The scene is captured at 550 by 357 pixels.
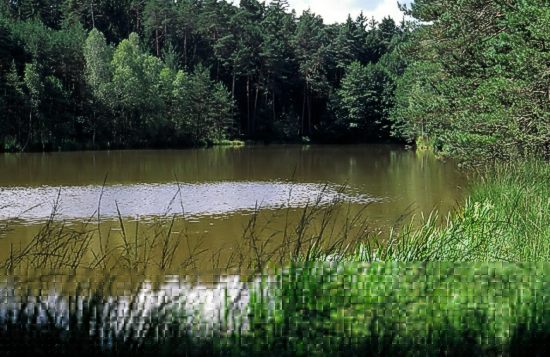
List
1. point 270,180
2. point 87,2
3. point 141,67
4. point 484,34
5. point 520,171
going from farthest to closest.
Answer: point 87,2 < point 141,67 < point 270,180 < point 484,34 < point 520,171

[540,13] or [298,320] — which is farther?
[540,13]

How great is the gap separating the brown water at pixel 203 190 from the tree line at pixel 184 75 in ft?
20.3

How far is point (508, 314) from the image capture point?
7.85 feet

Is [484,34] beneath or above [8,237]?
above

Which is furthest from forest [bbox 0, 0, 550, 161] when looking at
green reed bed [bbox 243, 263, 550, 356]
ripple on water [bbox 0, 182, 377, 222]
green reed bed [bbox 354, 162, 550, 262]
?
green reed bed [bbox 243, 263, 550, 356]

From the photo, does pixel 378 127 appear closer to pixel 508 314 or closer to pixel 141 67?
pixel 141 67

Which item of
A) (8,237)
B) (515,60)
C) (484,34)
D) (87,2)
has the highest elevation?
(87,2)

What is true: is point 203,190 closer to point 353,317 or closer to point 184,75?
point 353,317

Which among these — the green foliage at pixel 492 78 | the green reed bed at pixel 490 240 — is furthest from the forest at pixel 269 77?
the green reed bed at pixel 490 240

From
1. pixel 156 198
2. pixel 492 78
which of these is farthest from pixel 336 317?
pixel 156 198

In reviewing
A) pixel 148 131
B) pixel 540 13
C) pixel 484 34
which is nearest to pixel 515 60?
Answer: pixel 540 13

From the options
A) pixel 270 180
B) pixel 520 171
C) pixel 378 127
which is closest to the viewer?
pixel 520 171

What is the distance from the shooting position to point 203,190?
19.7m

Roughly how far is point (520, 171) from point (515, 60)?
522 centimetres
